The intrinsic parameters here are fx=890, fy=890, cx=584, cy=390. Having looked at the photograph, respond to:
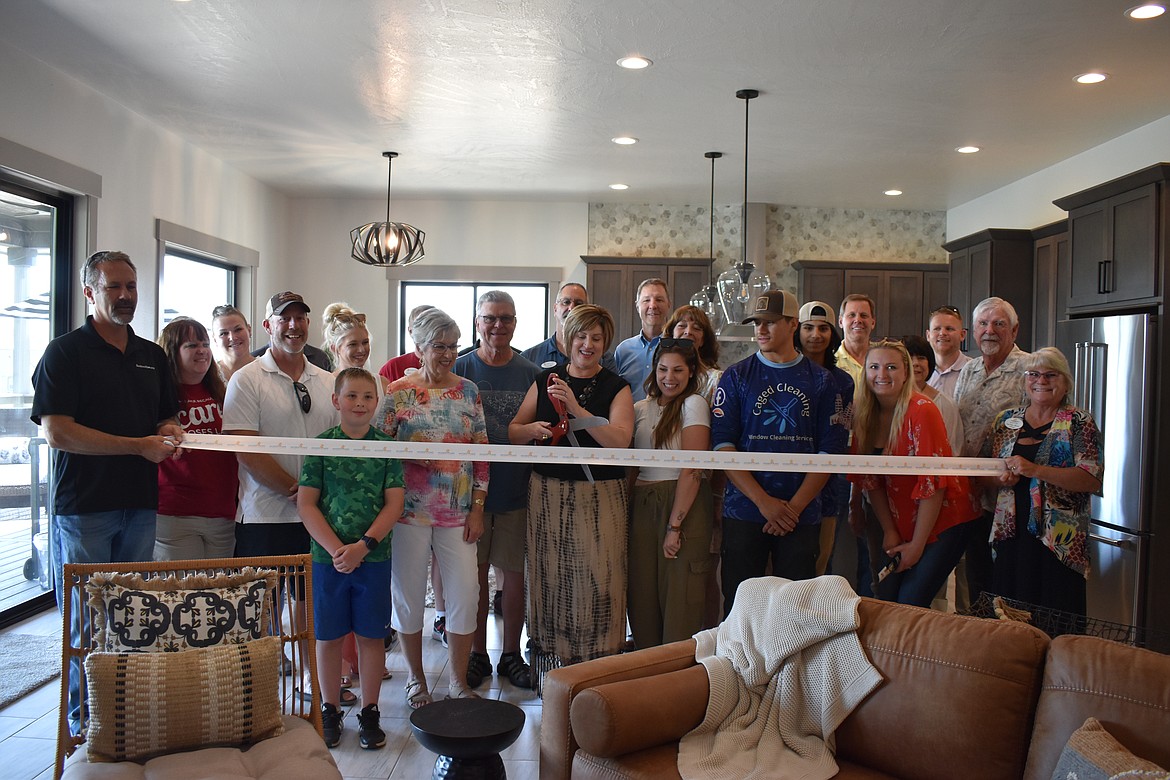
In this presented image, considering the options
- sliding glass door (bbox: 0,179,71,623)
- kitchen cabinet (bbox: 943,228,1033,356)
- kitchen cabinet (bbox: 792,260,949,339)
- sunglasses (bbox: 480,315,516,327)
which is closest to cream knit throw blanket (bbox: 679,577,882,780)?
sunglasses (bbox: 480,315,516,327)

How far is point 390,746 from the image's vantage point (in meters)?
3.06

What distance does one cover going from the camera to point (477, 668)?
3656mm

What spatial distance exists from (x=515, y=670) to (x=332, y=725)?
818 millimetres

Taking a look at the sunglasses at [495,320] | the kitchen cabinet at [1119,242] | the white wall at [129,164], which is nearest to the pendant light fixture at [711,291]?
the sunglasses at [495,320]

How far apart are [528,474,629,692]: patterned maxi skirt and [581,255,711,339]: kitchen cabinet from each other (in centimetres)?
476

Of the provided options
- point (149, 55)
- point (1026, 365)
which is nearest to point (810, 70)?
point (1026, 365)

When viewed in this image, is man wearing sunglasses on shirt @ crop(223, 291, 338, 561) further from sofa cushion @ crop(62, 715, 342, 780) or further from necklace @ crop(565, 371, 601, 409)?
sofa cushion @ crop(62, 715, 342, 780)

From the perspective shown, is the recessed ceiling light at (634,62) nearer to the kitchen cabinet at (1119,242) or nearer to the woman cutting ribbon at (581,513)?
the woman cutting ribbon at (581,513)

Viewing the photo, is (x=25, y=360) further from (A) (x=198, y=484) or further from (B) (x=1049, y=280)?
(B) (x=1049, y=280)

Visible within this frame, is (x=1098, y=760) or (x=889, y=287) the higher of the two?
(x=889, y=287)

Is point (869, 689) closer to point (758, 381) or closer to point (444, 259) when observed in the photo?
point (758, 381)

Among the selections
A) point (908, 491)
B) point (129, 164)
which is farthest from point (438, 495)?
point (129, 164)

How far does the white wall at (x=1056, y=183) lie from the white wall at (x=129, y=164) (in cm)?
617

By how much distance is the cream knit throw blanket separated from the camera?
213cm
